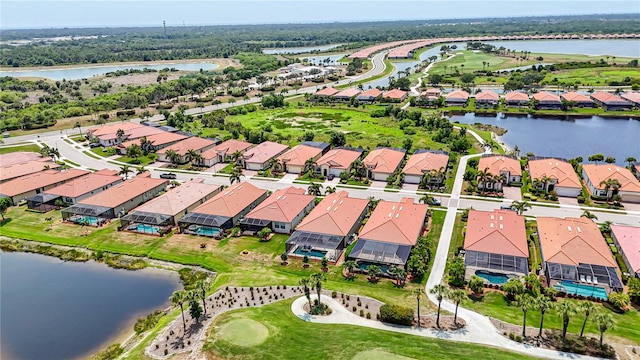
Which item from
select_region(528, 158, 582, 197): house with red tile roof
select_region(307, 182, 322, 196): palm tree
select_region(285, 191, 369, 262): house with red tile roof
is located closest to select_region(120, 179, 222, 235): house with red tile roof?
select_region(307, 182, 322, 196): palm tree

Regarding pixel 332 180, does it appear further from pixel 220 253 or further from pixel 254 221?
pixel 220 253

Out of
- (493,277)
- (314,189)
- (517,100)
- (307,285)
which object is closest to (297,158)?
(314,189)

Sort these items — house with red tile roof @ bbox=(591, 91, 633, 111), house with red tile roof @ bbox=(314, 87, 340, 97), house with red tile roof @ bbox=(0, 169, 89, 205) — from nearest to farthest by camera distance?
house with red tile roof @ bbox=(0, 169, 89, 205) < house with red tile roof @ bbox=(591, 91, 633, 111) < house with red tile roof @ bbox=(314, 87, 340, 97)

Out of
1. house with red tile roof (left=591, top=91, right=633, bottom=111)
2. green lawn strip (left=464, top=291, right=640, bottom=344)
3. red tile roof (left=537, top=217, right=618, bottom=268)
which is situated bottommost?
green lawn strip (left=464, top=291, right=640, bottom=344)

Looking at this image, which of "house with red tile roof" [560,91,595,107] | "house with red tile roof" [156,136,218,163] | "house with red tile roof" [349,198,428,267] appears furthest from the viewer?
"house with red tile roof" [560,91,595,107]

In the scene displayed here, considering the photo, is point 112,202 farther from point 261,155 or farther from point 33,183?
point 261,155

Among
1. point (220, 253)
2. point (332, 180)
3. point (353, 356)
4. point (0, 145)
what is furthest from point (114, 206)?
point (0, 145)

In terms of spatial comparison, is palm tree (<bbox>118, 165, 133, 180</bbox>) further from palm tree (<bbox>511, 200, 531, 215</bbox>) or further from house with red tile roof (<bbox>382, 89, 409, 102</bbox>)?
house with red tile roof (<bbox>382, 89, 409, 102</bbox>)
